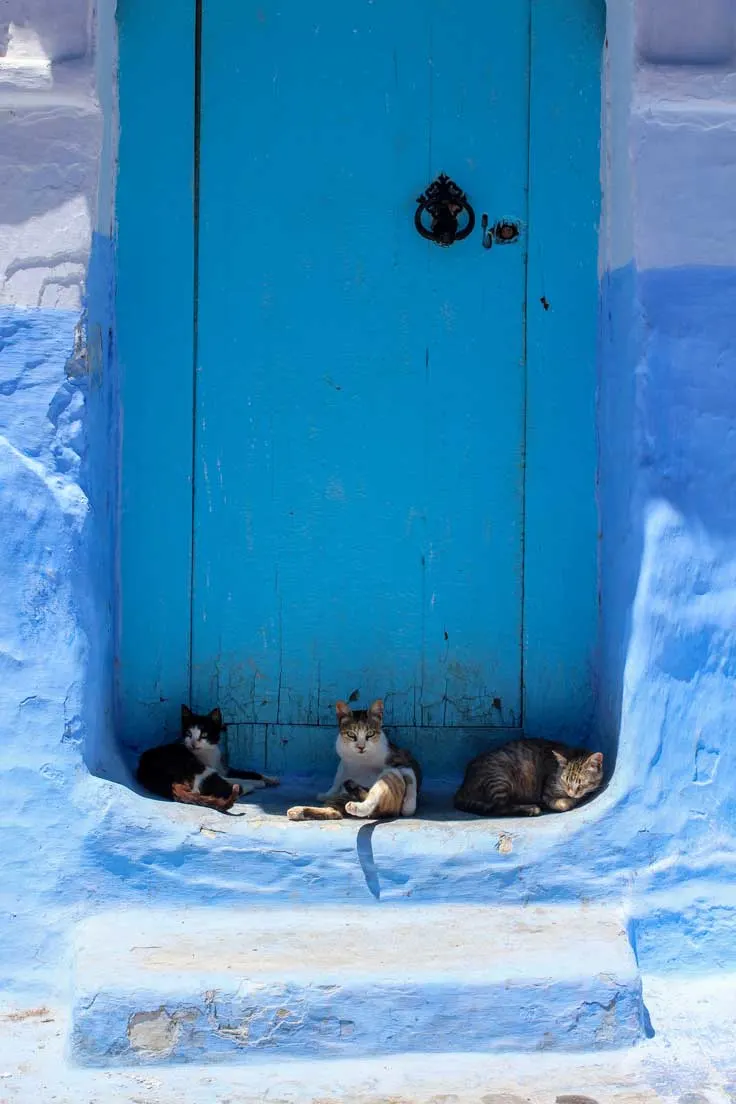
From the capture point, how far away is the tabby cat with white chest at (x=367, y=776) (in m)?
4.35

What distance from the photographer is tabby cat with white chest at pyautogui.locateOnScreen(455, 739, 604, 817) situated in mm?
4480

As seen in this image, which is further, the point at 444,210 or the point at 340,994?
the point at 444,210

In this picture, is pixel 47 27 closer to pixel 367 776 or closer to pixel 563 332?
pixel 563 332

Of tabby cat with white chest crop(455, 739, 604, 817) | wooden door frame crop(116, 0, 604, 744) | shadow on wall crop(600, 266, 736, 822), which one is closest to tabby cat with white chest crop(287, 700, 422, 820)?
tabby cat with white chest crop(455, 739, 604, 817)

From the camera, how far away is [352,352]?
15.8 feet

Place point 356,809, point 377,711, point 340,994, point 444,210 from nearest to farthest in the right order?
point 340,994 < point 356,809 < point 377,711 < point 444,210

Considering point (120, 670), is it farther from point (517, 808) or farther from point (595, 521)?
point (595, 521)

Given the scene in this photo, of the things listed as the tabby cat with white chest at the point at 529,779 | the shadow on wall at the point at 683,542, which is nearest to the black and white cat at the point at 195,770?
the tabby cat with white chest at the point at 529,779

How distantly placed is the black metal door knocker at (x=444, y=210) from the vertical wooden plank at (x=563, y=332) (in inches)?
10.4

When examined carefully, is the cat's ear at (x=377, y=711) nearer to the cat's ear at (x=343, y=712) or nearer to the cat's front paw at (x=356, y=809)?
the cat's ear at (x=343, y=712)

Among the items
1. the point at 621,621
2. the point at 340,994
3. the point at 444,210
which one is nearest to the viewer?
the point at 340,994

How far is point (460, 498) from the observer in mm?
4836

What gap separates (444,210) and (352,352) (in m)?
0.63

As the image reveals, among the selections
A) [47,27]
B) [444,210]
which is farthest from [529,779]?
[47,27]
